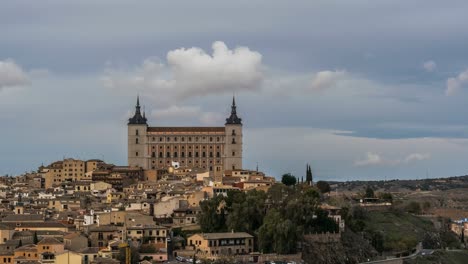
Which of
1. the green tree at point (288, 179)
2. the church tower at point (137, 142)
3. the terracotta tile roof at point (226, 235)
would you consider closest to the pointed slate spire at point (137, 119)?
the church tower at point (137, 142)

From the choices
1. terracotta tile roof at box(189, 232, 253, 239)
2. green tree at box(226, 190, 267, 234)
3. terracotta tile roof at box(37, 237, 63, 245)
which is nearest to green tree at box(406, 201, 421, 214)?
green tree at box(226, 190, 267, 234)

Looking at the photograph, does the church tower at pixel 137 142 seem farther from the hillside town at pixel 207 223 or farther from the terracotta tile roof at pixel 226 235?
the terracotta tile roof at pixel 226 235

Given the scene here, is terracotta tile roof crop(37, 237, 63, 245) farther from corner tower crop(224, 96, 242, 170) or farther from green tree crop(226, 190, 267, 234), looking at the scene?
corner tower crop(224, 96, 242, 170)

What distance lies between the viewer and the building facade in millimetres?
125312

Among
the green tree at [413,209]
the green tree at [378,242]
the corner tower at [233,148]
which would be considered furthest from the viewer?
the corner tower at [233,148]

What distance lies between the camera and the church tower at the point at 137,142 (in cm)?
12562

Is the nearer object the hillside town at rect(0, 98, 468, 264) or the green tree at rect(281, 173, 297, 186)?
the hillside town at rect(0, 98, 468, 264)

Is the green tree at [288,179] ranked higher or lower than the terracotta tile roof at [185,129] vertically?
lower

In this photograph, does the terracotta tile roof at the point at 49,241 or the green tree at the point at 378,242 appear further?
the green tree at the point at 378,242

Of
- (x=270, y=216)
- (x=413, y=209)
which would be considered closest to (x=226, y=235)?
(x=270, y=216)

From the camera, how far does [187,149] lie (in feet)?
413

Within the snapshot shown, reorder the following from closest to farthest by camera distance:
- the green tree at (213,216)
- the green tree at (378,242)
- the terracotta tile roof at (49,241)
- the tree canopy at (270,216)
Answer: the terracotta tile roof at (49,241) < the tree canopy at (270,216) < the green tree at (213,216) < the green tree at (378,242)

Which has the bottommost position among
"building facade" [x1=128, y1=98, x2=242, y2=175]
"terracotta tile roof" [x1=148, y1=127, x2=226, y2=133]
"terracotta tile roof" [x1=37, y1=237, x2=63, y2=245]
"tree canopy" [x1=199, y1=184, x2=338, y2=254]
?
"terracotta tile roof" [x1=37, y1=237, x2=63, y2=245]

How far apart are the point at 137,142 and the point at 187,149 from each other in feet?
21.0
